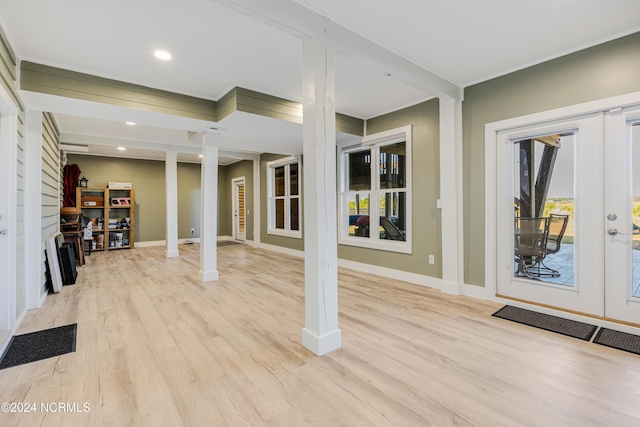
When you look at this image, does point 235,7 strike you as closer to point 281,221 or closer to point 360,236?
point 360,236

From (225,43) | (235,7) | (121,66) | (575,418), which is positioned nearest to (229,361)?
(575,418)

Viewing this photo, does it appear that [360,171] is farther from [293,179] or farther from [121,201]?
[121,201]

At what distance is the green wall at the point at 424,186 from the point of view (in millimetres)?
4016

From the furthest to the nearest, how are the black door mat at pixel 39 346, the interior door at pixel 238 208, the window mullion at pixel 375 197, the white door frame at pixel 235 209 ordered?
the interior door at pixel 238 208
the white door frame at pixel 235 209
the window mullion at pixel 375 197
the black door mat at pixel 39 346

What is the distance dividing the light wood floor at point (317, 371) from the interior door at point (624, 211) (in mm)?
663

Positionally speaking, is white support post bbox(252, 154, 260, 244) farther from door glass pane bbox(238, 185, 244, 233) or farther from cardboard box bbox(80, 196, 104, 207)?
cardboard box bbox(80, 196, 104, 207)

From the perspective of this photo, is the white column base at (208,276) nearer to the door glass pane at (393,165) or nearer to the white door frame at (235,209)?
the door glass pane at (393,165)

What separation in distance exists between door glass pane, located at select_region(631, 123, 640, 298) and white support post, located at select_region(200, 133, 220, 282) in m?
4.74

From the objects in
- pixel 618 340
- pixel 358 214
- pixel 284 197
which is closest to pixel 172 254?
pixel 284 197

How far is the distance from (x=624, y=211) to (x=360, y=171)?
137 inches

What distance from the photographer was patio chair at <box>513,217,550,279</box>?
3178 millimetres

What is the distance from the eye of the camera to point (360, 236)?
210 inches

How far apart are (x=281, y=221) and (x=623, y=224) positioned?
242 inches

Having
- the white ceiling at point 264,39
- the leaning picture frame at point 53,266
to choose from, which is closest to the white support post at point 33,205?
the white ceiling at point 264,39
